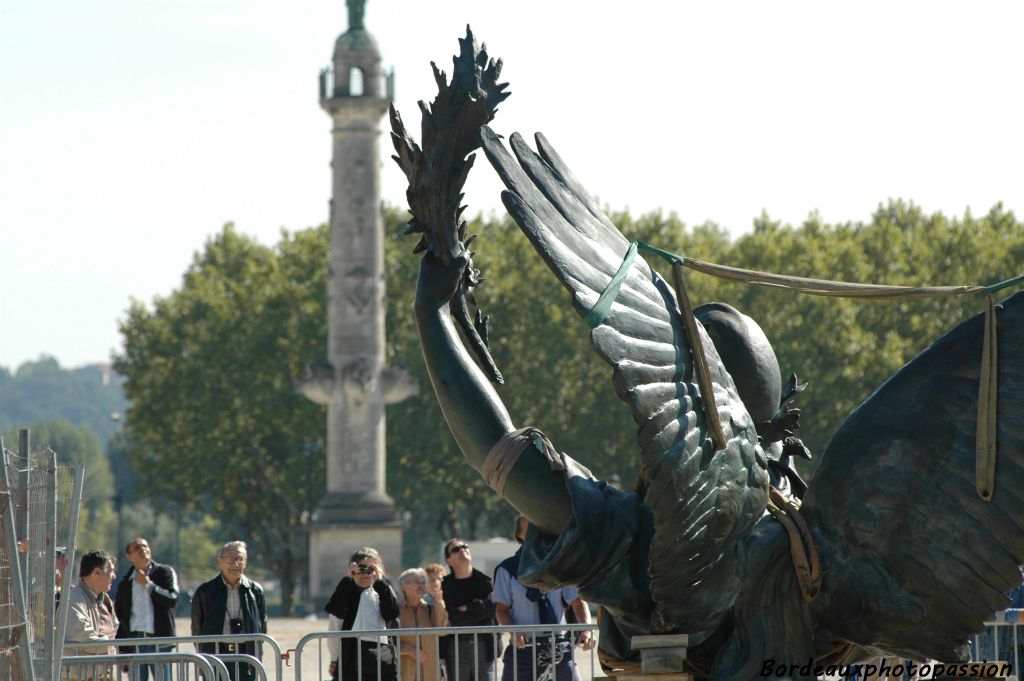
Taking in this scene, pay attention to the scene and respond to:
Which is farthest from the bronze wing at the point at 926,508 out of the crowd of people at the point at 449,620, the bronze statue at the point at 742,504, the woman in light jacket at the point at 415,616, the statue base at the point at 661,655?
the woman in light jacket at the point at 415,616

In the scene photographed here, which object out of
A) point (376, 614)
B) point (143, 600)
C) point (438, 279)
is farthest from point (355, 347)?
point (438, 279)

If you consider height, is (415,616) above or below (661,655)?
above

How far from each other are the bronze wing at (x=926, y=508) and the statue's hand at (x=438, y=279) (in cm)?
158

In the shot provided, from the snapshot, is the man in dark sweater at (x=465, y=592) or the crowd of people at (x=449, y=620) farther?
the man in dark sweater at (x=465, y=592)

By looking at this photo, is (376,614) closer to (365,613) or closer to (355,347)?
(365,613)

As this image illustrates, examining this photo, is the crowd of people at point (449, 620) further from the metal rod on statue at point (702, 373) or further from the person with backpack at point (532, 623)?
the metal rod on statue at point (702, 373)

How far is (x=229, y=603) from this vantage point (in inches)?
465

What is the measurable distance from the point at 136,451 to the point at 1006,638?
119 ft

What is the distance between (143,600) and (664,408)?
6805 millimetres

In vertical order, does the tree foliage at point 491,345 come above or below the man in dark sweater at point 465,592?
above

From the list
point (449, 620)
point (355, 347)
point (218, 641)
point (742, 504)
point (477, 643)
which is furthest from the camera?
point (355, 347)

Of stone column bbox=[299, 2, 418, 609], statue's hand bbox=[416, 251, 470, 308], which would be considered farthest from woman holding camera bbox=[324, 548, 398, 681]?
stone column bbox=[299, 2, 418, 609]

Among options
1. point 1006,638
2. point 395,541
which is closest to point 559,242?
point 1006,638

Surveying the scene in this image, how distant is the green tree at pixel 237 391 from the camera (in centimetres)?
4372
